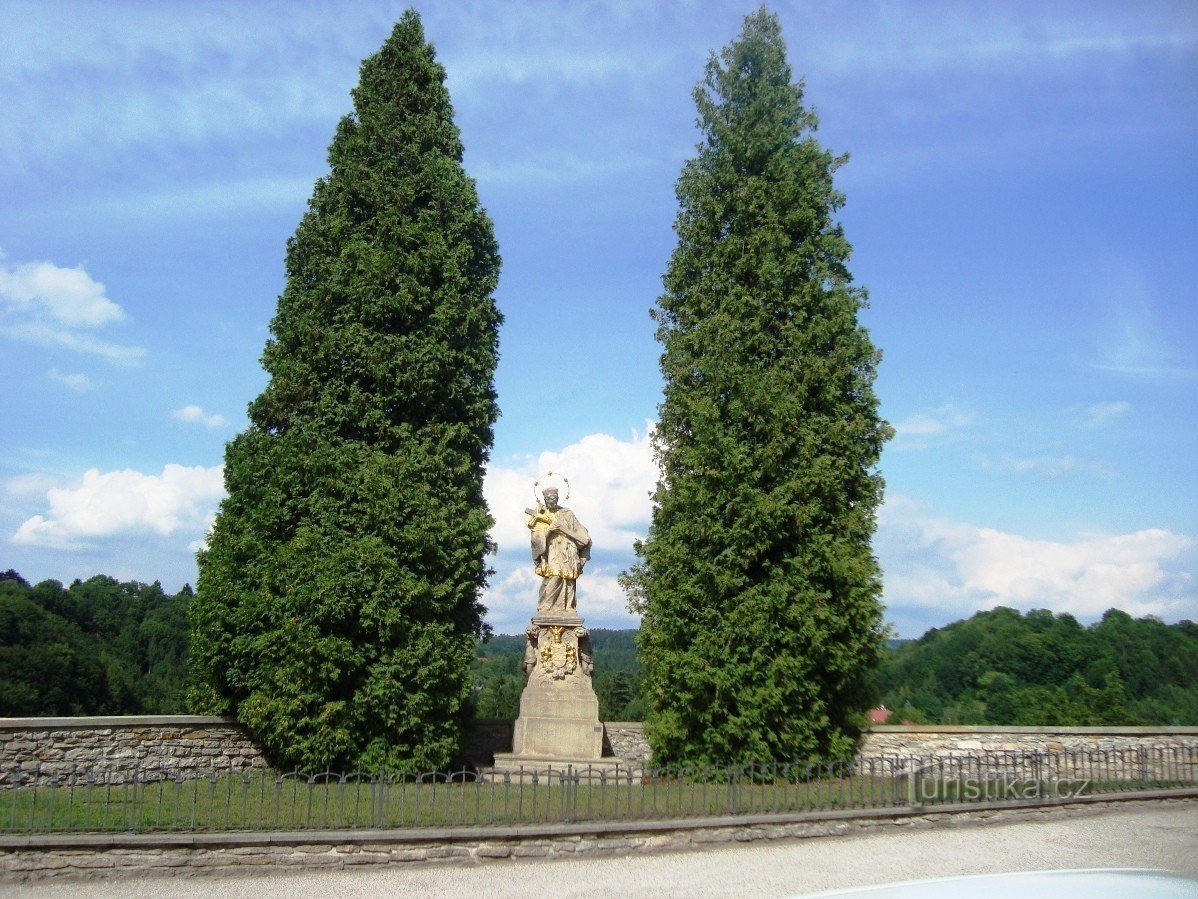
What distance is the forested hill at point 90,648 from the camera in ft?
99.1

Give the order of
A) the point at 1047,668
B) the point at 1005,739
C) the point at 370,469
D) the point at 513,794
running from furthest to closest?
the point at 1047,668
the point at 1005,739
the point at 370,469
the point at 513,794

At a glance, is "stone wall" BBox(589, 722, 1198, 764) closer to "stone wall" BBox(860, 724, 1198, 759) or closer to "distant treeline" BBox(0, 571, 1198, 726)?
"stone wall" BBox(860, 724, 1198, 759)

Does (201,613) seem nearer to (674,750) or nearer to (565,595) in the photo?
(565,595)

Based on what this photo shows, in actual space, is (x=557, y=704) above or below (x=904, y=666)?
above

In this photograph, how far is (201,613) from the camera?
16.2 meters

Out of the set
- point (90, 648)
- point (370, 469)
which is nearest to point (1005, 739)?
point (370, 469)

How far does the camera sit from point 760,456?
1623 centimetres

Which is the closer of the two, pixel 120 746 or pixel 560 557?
pixel 120 746

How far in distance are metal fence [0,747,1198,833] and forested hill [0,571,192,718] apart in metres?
12.8

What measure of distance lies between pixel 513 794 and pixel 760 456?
6.93 m

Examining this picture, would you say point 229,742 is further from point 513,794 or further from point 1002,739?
point 1002,739

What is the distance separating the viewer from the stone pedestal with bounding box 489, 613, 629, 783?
51.4ft

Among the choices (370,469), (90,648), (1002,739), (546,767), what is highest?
(370,469)

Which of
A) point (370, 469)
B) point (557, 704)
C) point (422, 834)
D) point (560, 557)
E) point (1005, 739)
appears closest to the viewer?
point (422, 834)
